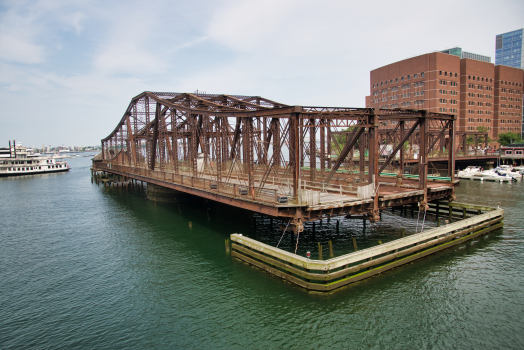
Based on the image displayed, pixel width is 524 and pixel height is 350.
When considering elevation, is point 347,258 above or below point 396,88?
below

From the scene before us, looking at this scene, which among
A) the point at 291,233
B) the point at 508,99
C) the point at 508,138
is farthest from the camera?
the point at 508,99

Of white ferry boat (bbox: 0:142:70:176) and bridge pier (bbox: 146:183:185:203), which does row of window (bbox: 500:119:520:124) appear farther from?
white ferry boat (bbox: 0:142:70:176)

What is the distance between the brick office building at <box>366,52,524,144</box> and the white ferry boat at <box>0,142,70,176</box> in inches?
4170

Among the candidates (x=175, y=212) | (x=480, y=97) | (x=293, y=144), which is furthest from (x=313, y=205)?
(x=480, y=97)

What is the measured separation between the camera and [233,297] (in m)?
16.2

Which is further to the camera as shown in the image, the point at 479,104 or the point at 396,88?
the point at 479,104

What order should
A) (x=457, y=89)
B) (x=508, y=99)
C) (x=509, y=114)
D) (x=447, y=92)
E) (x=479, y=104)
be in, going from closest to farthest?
1. (x=447, y=92)
2. (x=457, y=89)
3. (x=479, y=104)
4. (x=508, y=99)
5. (x=509, y=114)

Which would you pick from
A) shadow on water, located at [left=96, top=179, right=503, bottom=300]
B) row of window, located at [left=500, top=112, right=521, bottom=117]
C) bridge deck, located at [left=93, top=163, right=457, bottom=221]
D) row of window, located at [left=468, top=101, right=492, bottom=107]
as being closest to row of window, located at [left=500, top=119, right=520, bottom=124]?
row of window, located at [left=500, top=112, right=521, bottom=117]

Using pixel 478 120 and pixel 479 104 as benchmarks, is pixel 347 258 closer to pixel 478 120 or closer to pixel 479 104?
pixel 478 120

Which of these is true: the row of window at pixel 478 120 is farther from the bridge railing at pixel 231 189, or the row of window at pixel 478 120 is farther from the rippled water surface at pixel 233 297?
the bridge railing at pixel 231 189

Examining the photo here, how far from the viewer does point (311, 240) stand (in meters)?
23.8

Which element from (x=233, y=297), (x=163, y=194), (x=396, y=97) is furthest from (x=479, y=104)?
(x=233, y=297)

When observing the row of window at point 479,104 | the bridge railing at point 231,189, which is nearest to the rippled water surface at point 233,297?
the bridge railing at point 231,189

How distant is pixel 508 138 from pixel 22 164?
14227cm
